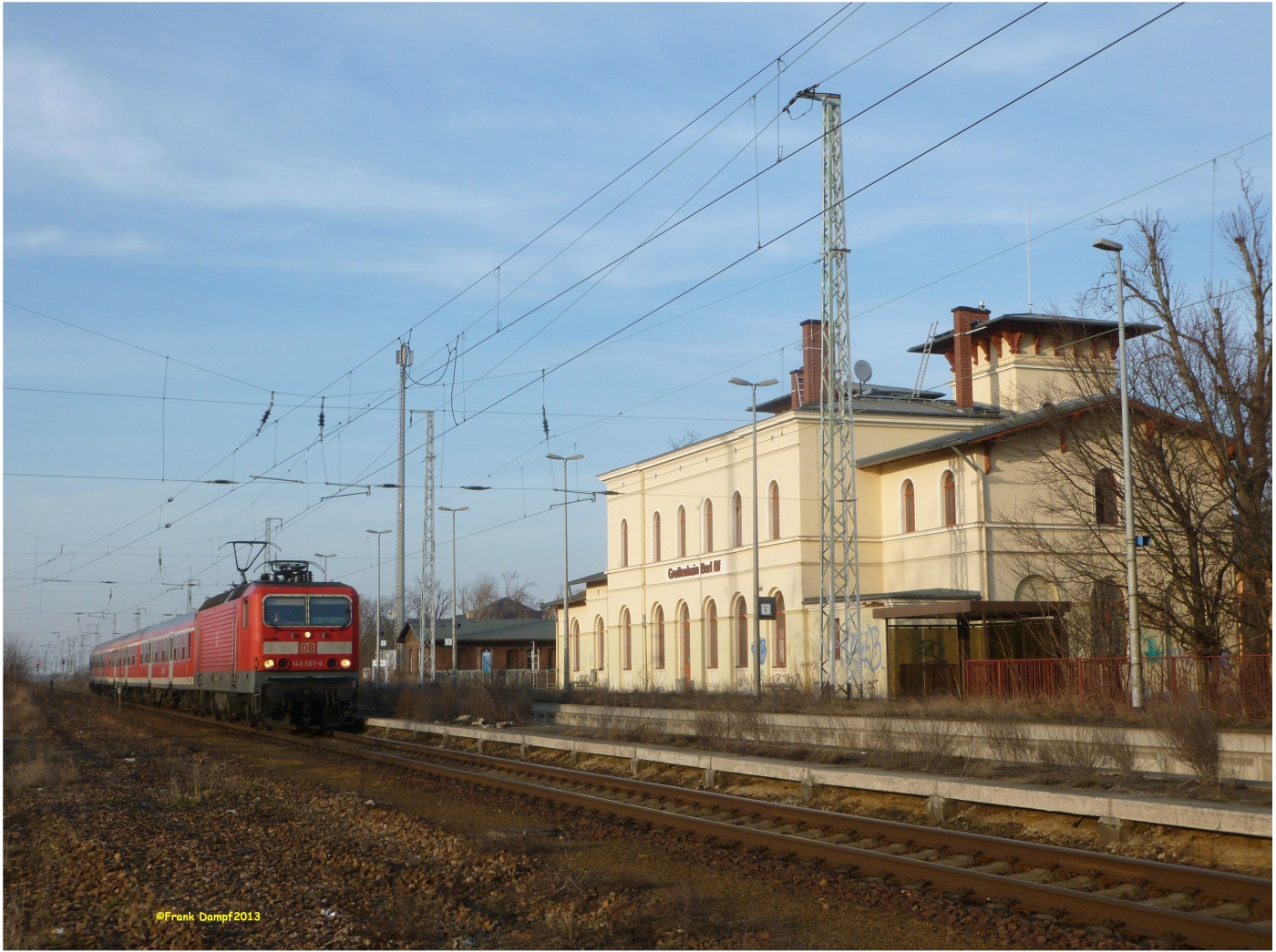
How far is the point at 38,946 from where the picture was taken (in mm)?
7973

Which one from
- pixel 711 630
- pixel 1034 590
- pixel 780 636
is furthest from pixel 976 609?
pixel 711 630

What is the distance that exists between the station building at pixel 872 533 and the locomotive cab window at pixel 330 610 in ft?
40.2

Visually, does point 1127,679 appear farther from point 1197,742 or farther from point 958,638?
point 958,638

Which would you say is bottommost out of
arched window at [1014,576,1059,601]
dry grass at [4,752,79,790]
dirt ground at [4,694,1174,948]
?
dry grass at [4,752,79,790]

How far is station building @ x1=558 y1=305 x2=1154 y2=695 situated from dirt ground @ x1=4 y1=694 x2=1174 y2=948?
60.2ft

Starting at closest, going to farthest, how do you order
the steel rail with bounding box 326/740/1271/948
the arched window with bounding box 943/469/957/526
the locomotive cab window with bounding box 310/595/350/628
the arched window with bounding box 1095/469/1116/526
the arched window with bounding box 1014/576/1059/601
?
1. the steel rail with bounding box 326/740/1271/948
2. the locomotive cab window with bounding box 310/595/350/628
3. the arched window with bounding box 1095/469/1116/526
4. the arched window with bounding box 1014/576/1059/601
5. the arched window with bounding box 943/469/957/526

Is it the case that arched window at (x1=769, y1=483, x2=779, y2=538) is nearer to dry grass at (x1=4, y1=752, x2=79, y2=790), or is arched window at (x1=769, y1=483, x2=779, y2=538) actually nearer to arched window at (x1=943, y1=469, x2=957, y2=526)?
arched window at (x1=943, y1=469, x2=957, y2=526)

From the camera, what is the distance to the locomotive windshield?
27.2 m

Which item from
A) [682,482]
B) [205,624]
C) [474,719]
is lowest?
[474,719]

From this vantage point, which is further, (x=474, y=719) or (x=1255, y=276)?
(x=474, y=719)

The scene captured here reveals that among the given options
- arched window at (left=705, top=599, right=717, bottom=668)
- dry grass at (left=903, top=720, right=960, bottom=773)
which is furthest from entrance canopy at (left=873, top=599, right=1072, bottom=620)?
arched window at (left=705, top=599, right=717, bottom=668)

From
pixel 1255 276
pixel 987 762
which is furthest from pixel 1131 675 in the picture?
pixel 1255 276

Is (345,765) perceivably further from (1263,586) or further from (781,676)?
(781,676)

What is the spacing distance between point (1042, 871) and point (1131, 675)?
48.7 feet
